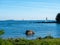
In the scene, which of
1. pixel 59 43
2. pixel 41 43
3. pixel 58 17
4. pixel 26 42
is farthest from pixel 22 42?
pixel 58 17

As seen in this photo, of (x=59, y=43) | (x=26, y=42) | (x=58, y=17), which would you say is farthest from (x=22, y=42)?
(x=58, y=17)

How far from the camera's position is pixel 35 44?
14445 mm

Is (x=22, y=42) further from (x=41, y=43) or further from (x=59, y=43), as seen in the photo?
(x=59, y=43)

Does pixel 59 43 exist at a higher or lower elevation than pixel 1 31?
lower

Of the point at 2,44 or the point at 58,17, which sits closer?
the point at 2,44

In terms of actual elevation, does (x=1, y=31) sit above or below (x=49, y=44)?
above

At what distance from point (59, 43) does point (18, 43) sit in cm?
251

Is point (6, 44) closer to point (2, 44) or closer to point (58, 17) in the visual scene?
point (2, 44)

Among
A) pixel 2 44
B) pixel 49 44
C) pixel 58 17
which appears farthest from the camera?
pixel 58 17

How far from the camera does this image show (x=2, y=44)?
13.7 meters

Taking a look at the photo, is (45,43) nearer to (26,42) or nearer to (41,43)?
(41,43)

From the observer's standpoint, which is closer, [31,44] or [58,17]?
[31,44]

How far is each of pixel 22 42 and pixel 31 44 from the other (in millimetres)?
902

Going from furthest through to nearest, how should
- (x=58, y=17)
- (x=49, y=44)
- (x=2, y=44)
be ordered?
1. (x=58, y=17)
2. (x=49, y=44)
3. (x=2, y=44)
